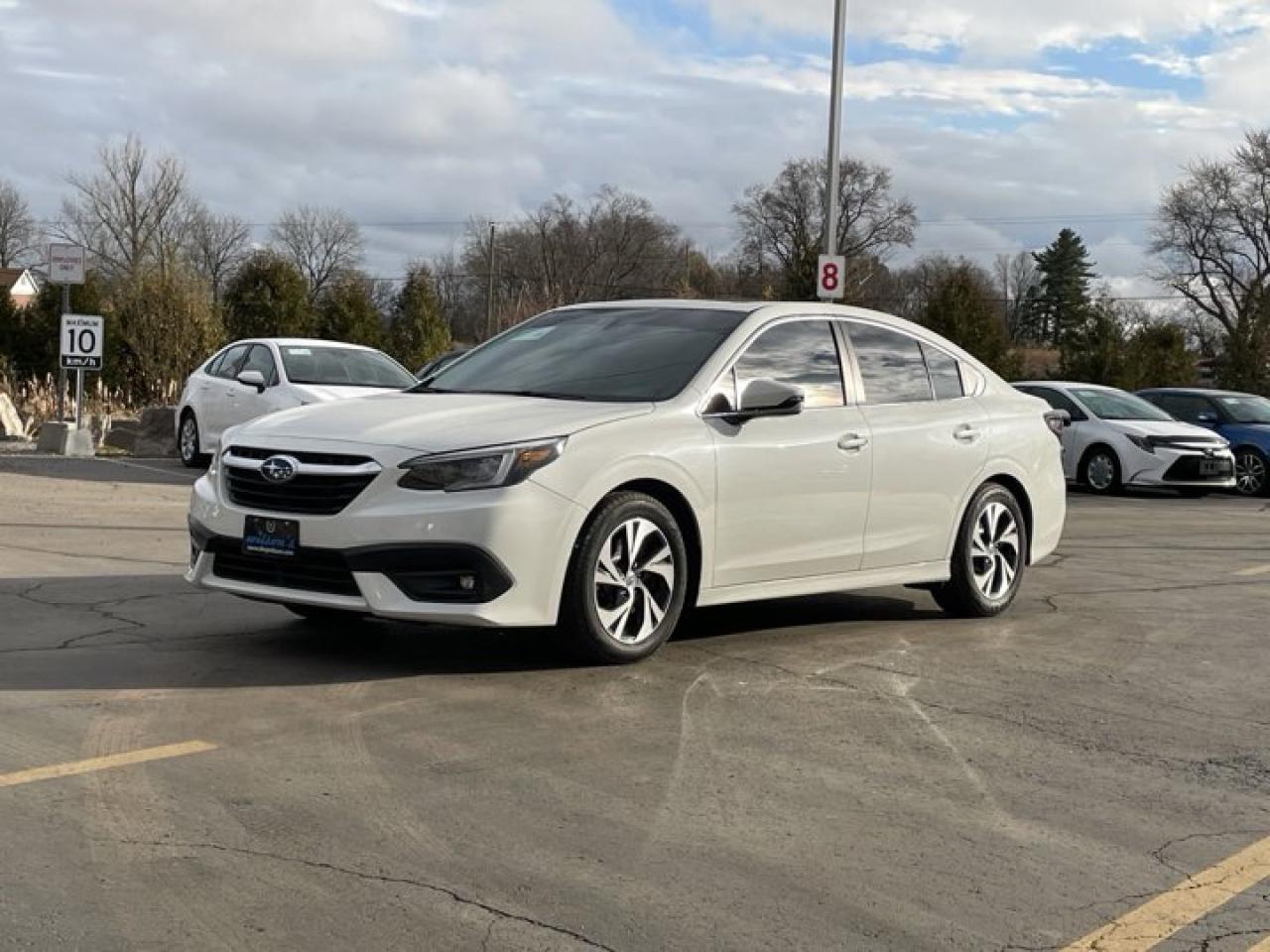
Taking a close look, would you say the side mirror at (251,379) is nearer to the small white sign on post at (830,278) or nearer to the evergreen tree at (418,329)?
the small white sign on post at (830,278)

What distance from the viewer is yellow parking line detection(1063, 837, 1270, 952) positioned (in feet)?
11.8

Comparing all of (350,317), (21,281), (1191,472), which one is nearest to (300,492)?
(1191,472)

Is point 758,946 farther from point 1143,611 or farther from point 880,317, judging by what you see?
point 1143,611

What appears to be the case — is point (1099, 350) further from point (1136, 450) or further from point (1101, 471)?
point (1136, 450)

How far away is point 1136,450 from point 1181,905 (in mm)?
16289

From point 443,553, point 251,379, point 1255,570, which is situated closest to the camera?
point 443,553

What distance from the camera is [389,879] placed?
3818 mm

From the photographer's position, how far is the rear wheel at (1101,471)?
63.7 feet

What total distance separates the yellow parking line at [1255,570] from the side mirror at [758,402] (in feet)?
18.0

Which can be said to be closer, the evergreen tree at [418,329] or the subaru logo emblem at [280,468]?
the subaru logo emblem at [280,468]

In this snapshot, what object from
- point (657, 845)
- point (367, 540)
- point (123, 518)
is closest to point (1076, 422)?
point (123, 518)

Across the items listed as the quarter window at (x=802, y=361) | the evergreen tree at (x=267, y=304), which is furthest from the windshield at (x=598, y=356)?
the evergreen tree at (x=267, y=304)

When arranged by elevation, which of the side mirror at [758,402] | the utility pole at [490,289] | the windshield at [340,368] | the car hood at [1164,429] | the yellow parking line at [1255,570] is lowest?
the yellow parking line at [1255,570]

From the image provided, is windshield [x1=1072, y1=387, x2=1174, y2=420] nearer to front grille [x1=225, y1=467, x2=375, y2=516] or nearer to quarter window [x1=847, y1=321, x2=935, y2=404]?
quarter window [x1=847, y1=321, x2=935, y2=404]
